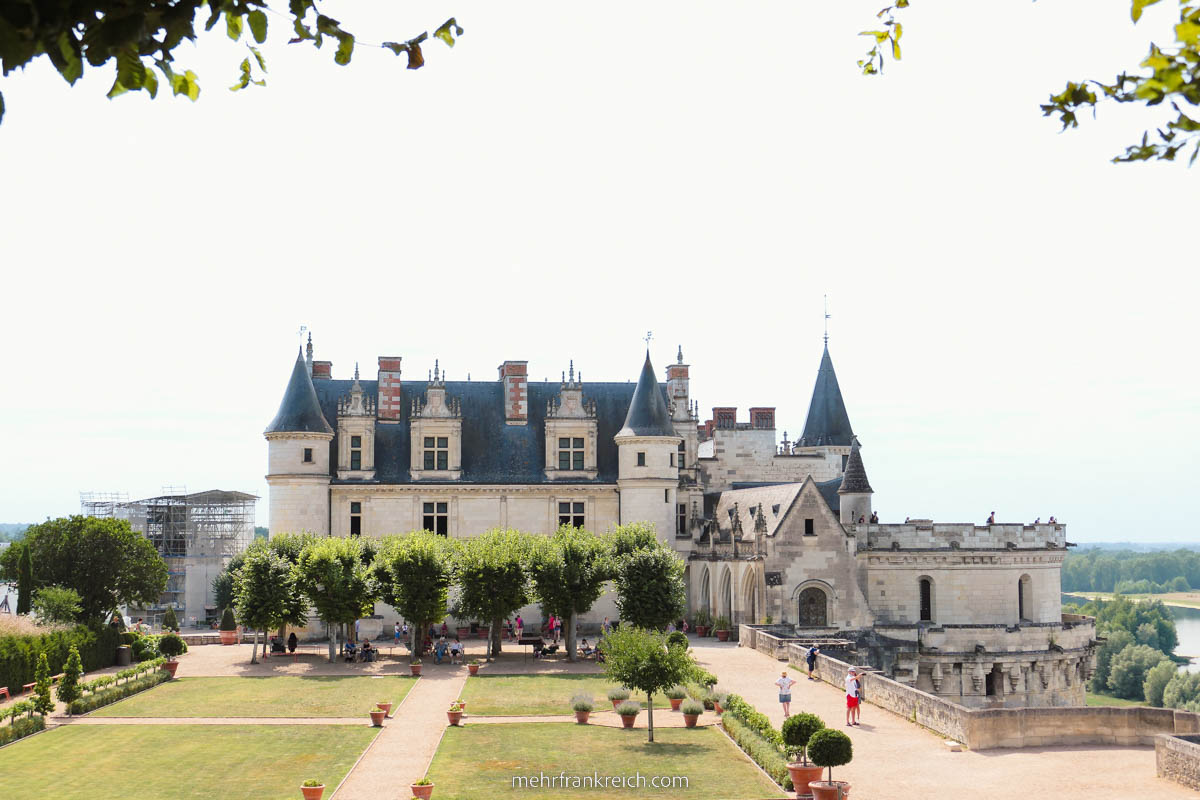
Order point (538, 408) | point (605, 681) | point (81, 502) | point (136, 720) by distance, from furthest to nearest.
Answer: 1. point (81, 502)
2. point (538, 408)
3. point (605, 681)
4. point (136, 720)

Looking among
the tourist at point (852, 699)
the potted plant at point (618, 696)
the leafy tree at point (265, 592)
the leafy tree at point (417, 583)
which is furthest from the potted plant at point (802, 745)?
the leafy tree at point (265, 592)

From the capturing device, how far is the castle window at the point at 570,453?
54344 millimetres

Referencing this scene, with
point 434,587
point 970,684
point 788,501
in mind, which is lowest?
point 970,684

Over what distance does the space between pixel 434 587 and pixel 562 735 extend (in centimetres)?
1546

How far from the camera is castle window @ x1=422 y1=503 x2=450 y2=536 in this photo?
53.1 metres

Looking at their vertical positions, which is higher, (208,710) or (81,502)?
(81,502)

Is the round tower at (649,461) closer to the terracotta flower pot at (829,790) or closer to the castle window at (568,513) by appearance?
the castle window at (568,513)

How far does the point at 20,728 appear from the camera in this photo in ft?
91.9

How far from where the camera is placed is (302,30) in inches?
226

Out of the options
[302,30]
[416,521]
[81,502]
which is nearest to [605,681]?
[416,521]

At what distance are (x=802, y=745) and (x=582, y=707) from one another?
838 centimetres

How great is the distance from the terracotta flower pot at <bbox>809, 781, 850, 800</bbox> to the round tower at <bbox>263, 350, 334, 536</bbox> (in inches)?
1367

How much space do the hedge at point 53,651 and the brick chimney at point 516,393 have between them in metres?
20.3

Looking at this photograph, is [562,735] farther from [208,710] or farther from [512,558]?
[512,558]
